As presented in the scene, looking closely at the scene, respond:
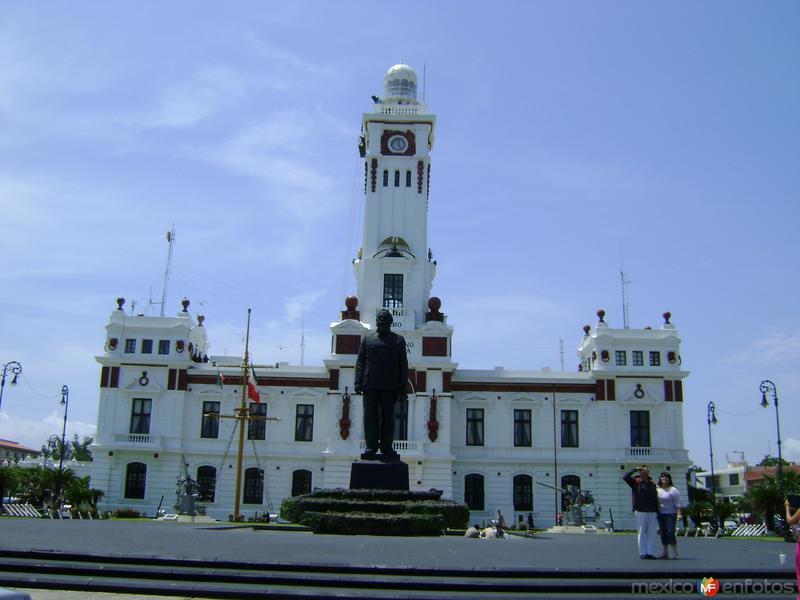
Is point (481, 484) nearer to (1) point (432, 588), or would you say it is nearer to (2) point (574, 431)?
(2) point (574, 431)

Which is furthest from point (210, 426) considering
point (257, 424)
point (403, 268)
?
point (403, 268)

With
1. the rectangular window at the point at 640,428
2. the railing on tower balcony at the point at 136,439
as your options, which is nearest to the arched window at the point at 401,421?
the rectangular window at the point at 640,428

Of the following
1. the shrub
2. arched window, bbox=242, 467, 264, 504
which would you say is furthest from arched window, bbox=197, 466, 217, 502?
the shrub

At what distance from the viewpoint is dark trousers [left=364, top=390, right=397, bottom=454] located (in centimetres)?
1939

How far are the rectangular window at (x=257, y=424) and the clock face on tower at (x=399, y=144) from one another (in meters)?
17.6

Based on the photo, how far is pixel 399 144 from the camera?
166 feet

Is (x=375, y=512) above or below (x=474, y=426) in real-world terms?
below

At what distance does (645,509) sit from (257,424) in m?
35.8

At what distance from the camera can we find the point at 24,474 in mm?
46000

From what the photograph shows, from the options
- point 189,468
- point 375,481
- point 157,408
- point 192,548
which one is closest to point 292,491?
point 189,468

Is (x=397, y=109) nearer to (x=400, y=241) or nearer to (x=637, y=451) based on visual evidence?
(x=400, y=241)

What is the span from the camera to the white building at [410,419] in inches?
1773

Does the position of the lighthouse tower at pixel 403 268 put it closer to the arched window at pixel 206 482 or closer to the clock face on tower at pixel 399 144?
the clock face on tower at pixel 399 144

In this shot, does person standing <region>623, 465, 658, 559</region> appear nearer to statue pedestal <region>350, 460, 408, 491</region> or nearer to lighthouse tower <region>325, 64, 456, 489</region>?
statue pedestal <region>350, 460, 408, 491</region>
